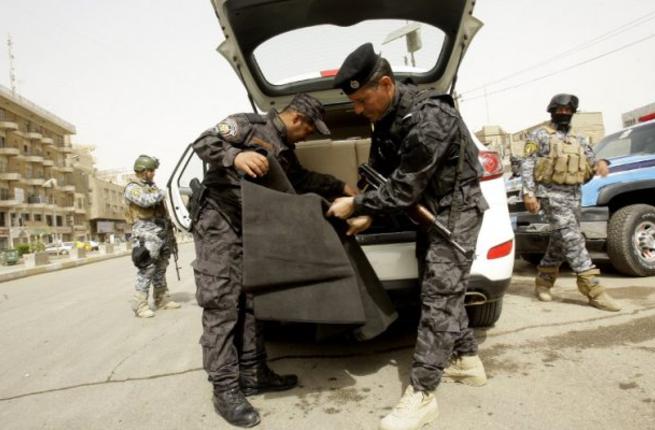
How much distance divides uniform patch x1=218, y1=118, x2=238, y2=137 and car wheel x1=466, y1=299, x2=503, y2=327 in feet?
6.38

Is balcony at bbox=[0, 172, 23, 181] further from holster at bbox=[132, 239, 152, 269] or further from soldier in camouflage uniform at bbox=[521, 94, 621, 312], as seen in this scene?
soldier in camouflage uniform at bbox=[521, 94, 621, 312]

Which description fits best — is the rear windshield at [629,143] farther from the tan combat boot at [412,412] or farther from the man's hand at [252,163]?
the man's hand at [252,163]

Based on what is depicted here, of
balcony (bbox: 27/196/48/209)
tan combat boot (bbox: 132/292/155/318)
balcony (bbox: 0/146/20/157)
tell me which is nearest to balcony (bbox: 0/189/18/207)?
balcony (bbox: 27/196/48/209)

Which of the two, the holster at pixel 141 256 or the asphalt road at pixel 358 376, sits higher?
the holster at pixel 141 256

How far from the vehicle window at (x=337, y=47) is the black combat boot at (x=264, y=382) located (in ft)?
7.18

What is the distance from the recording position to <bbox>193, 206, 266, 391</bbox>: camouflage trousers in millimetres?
2268

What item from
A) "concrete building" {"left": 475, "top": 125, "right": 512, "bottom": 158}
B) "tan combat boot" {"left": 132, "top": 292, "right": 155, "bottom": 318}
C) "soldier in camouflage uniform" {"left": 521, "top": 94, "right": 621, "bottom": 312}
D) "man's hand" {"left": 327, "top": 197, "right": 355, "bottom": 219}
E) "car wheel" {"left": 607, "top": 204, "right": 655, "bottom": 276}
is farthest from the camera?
"concrete building" {"left": 475, "top": 125, "right": 512, "bottom": 158}

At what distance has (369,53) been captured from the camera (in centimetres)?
212

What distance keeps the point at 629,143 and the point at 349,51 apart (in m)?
4.35

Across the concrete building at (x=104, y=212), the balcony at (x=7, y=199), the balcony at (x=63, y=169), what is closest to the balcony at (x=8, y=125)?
the balcony at (x=7, y=199)

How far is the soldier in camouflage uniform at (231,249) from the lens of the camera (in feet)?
7.28

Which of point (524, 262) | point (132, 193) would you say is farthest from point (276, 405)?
point (524, 262)

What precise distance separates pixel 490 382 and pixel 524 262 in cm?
497

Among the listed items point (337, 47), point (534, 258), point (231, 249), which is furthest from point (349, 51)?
point (534, 258)
